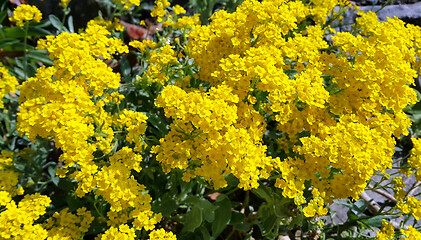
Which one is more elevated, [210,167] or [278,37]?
[278,37]

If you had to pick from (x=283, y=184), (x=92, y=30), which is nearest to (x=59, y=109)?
(x=92, y=30)

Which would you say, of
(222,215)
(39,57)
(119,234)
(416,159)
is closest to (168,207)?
(222,215)

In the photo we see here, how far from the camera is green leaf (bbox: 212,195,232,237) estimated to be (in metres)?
2.33

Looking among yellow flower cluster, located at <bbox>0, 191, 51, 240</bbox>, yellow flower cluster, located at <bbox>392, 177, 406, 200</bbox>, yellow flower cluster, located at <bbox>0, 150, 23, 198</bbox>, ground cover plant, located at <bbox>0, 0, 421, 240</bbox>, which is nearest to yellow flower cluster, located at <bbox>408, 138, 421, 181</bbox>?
ground cover plant, located at <bbox>0, 0, 421, 240</bbox>

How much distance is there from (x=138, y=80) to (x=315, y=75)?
3.52ft

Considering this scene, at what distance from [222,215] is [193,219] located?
0.18 m

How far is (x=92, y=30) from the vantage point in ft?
7.31

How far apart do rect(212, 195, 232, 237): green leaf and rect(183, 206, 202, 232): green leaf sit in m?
0.14

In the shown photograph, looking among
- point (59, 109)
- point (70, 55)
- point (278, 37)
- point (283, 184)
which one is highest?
point (278, 37)

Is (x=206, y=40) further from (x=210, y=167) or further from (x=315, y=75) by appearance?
(x=210, y=167)

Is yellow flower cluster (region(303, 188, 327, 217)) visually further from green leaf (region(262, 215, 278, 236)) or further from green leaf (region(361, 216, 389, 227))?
green leaf (region(361, 216, 389, 227))

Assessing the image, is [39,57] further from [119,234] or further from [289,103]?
[289,103]

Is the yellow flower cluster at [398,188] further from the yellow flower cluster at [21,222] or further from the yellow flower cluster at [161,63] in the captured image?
the yellow flower cluster at [21,222]

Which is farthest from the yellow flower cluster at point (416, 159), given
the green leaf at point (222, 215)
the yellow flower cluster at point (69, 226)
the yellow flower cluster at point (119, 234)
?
the yellow flower cluster at point (69, 226)
